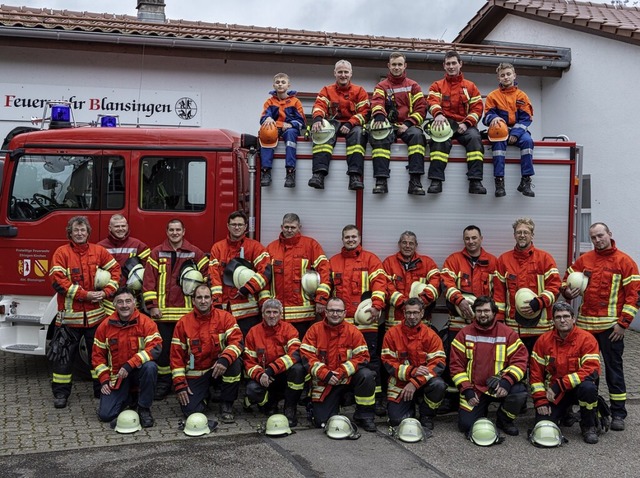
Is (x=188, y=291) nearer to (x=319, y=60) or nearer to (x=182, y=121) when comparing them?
(x=182, y=121)

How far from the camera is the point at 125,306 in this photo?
6.34 metres

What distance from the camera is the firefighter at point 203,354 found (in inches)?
249

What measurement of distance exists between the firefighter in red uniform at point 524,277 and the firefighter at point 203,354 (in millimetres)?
2375

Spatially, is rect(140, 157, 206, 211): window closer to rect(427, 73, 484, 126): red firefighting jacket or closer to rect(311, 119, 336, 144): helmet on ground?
rect(311, 119, 336, 144): helmet on ground

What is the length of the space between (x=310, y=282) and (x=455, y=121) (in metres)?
2.14

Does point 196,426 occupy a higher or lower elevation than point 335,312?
lower

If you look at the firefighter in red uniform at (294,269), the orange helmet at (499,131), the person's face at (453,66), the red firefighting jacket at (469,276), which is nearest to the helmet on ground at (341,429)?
the firefighter in red uniform at (294,269)

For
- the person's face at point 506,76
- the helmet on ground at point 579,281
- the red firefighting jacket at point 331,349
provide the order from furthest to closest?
the person's face at point 506,76 < the helmet on ground at point 579,281 < the red firefighting jacket at point 331,349

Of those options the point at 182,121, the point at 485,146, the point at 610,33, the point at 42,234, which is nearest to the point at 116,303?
Result: the point at 42,234

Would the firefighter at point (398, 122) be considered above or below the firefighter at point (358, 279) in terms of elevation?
above

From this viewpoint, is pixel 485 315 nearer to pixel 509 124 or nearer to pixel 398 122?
pixel 509 124

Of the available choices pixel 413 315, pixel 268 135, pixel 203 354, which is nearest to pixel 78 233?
pixel 203 354

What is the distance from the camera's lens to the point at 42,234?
24.0 ft

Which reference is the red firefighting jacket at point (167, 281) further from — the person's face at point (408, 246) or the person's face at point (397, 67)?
the person's face at point (397, 67)
